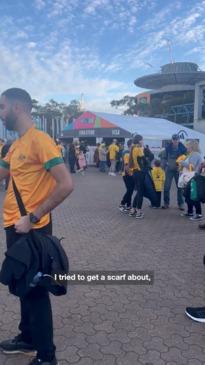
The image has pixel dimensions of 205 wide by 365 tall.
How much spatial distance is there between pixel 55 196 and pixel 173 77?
4804cm

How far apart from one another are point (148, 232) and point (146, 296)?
2499 mm

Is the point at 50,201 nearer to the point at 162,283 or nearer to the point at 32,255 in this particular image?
the point at 32,255

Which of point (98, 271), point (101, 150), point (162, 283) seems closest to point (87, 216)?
point (98, 271)

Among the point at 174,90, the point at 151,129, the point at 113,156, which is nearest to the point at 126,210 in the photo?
the point at 113,156

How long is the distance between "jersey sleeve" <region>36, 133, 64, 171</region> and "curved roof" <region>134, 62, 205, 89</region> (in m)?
46.0

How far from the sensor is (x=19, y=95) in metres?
2.22

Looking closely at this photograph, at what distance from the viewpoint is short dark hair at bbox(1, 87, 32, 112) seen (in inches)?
87.0

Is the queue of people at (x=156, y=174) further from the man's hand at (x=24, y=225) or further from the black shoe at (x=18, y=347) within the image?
the man's hand at (x=24, y=225)

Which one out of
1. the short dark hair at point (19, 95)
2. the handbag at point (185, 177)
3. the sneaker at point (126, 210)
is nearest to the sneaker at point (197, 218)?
the handbag at point (185, 177)

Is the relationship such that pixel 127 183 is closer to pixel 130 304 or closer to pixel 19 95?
pixel 130 304

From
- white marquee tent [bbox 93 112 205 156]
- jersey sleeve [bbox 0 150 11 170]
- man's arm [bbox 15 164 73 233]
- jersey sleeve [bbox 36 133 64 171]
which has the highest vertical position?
white marquee tent [bbox 93 112 205 156]

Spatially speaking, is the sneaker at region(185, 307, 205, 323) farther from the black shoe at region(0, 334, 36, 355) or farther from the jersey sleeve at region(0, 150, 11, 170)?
the jersey sleeve at region(0, 150, 11, 170)

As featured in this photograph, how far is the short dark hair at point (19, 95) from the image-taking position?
221cm

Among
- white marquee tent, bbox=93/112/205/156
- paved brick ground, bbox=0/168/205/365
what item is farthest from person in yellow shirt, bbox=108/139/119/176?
paved brick ground, bbox=0/168/205/365
